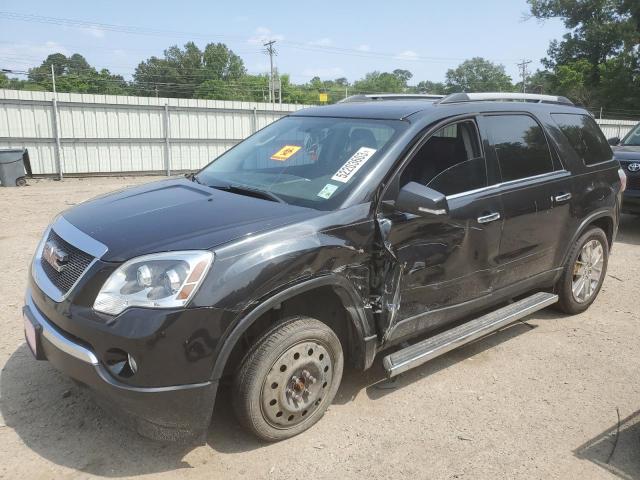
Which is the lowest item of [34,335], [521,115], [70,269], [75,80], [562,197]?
[34,335]

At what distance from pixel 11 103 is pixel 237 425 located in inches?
567

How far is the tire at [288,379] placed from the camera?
8.78 ft

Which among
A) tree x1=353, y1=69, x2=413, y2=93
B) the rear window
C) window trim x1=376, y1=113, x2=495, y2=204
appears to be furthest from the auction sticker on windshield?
tree x1=353, y1=69, x2=413, y2=93

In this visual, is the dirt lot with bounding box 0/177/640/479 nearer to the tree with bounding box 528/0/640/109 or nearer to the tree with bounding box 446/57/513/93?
the tree with bounding box 528/0/640/109

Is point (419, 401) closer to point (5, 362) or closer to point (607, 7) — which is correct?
point (5, 362)

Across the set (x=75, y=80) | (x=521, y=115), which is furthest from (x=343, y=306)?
(x=75, y=80)

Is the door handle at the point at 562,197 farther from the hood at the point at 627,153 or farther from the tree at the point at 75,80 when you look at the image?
the tree at the point at 75,80

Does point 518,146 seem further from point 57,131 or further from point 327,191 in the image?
point 57,131

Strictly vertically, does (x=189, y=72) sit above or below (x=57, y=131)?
above

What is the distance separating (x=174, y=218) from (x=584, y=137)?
12.4 ft

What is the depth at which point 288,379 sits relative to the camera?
2814 mm

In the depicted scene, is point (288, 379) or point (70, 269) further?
point (288, 379)

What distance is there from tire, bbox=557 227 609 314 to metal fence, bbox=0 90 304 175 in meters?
14.2

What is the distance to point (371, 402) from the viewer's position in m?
3.38
